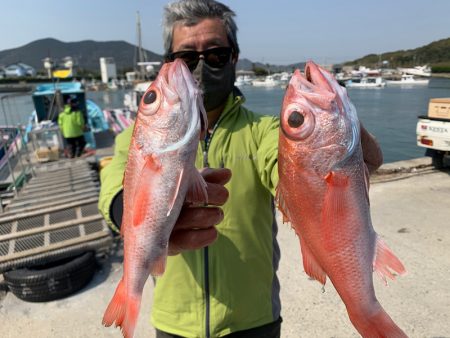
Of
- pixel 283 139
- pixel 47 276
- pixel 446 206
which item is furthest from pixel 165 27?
pixel 446 206

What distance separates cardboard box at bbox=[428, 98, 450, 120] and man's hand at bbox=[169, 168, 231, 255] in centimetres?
799

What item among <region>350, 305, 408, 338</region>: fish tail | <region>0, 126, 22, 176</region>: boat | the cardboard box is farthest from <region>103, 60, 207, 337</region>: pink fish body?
the cardboard box

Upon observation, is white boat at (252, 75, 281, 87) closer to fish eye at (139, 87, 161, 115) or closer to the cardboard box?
the cardboard box

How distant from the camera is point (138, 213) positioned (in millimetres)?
1251

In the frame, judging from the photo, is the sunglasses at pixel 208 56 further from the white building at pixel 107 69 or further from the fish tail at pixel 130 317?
the white building at pixel 107 69

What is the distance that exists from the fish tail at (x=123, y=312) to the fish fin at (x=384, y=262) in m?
0.88

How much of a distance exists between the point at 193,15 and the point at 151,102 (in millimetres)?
899

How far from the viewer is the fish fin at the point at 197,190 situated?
1244 mm

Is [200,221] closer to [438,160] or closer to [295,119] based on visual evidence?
[295,119]

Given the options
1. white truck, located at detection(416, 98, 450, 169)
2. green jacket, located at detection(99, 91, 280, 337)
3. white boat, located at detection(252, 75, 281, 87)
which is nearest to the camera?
green jacket, located at detection(99, 91, 280, 337)

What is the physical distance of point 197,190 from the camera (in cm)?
125

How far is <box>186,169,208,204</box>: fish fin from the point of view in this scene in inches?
49.0

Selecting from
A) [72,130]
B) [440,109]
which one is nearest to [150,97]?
[440,109]

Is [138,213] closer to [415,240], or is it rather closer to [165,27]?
[165,27]
